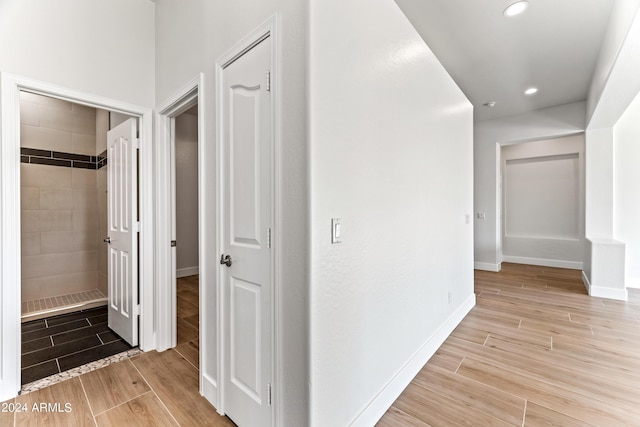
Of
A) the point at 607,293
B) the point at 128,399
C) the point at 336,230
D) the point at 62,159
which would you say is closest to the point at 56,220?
the point at 62,159

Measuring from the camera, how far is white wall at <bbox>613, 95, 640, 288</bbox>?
404 centimetres

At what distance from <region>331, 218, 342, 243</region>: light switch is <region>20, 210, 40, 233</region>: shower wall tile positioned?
428cm

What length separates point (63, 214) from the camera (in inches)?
145

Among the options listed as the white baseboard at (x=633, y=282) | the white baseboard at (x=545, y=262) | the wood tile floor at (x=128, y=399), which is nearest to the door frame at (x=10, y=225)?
the wood tile floor at (x=128, y=399)

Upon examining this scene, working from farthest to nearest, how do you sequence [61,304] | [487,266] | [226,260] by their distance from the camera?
[487,266]
[61,304]
[226,260]

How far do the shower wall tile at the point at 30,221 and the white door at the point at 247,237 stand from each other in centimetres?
355

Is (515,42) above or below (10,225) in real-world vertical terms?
above

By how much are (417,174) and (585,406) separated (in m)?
1.78

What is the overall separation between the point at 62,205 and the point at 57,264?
0.79 m

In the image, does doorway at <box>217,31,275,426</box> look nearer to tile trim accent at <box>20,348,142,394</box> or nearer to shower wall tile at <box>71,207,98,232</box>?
tile trim accent at <box>20,348,142,394</box>

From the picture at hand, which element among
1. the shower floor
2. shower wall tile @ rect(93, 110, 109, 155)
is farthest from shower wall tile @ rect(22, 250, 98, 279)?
shower wall tile @ rect(93, 110, 109, 155)

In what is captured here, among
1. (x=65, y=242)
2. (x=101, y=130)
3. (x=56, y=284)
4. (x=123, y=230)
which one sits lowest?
(x=56, y=284)

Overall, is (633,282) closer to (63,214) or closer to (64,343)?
(64,343)

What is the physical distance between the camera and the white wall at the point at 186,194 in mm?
5055
